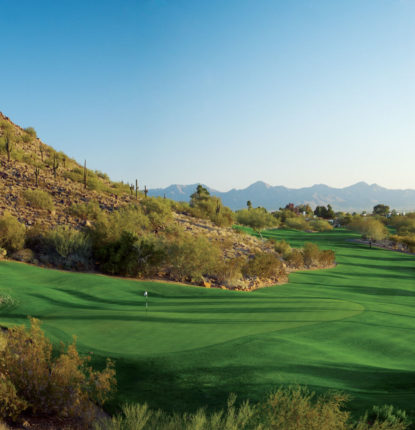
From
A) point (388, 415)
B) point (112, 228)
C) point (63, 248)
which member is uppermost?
point (112, 228)

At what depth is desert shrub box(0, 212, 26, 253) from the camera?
100ft

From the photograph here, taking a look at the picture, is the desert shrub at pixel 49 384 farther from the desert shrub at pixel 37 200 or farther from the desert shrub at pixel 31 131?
the desert shrub at pixel 31 131

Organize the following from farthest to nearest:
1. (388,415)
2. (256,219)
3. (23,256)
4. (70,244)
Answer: (256,219), (70,244), (23,256), (388,415)

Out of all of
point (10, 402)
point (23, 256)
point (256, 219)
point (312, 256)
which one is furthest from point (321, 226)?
point (10, 402)

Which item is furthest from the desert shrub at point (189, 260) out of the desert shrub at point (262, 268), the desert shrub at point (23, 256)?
the desert shrub at point (23, 256)

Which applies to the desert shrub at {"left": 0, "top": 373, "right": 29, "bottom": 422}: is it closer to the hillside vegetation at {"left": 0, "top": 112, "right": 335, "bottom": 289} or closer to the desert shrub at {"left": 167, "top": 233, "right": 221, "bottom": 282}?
the hillside vegetation at {"left": 0, "top": 112, "right": 335, "bottom": 289}

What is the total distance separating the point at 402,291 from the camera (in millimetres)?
33156

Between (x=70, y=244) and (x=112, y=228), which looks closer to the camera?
(x=70, y=244)

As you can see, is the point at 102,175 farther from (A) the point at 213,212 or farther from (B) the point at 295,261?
(B) the point at 295,261

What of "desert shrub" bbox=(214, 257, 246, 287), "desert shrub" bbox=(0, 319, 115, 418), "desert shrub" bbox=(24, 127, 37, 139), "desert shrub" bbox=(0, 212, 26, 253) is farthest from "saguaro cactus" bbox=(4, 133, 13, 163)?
"desert shrub" bbox=(0, 319, 115, 418)

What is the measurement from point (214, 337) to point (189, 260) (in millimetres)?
17451

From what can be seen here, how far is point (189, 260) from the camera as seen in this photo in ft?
100

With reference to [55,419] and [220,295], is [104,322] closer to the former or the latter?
[55,419]

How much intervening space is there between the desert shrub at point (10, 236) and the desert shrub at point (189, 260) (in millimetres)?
12198
